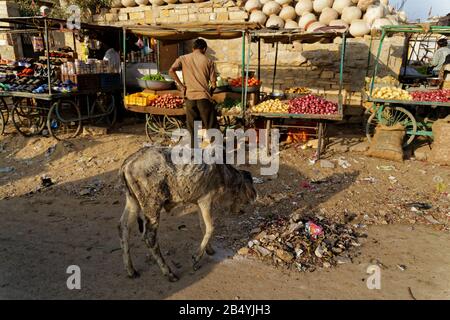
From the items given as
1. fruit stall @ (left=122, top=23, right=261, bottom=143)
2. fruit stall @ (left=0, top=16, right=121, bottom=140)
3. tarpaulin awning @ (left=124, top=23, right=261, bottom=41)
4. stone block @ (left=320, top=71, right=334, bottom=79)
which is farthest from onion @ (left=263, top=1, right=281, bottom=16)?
fruit stall @ (left=0, top=16, right=121, bottom=140)

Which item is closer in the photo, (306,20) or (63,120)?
(63,120)

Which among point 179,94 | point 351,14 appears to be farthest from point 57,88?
point 351,14

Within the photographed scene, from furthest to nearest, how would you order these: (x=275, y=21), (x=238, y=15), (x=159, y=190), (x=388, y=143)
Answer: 1. (x=238, y=15)
2. (x=275, y=21)
3. (x=388, y=143)
4. (x=159, y=190)

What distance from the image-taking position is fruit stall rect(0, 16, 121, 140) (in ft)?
30.3

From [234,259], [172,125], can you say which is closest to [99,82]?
[172,125]

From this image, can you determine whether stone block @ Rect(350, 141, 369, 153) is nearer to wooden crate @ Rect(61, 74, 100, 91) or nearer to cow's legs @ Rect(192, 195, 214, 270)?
cow's legs @ Rect(192, 195, 214, 270)

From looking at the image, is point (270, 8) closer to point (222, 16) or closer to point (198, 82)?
point (222, 16)

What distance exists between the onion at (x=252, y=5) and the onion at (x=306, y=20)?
1492 mm

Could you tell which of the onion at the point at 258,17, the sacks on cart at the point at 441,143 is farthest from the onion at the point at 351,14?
the sacks on cart at the point at 441,143

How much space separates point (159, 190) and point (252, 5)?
9.71m

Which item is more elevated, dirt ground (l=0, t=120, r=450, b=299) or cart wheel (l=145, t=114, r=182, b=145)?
cart wheel (l=145, t=114, r=182, b=145)

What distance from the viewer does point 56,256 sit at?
4.58m

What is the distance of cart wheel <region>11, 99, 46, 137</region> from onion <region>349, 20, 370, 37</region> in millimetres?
9719

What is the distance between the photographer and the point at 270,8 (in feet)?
38.3
